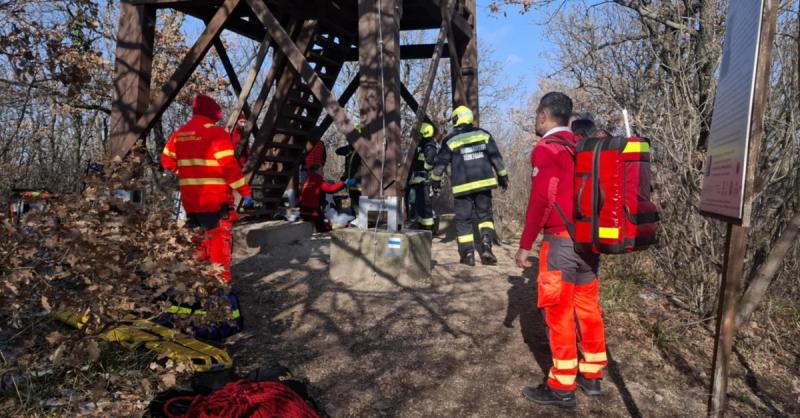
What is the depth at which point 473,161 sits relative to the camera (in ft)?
21.4

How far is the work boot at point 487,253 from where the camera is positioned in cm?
660

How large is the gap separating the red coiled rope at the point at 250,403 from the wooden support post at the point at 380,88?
3.31 meters

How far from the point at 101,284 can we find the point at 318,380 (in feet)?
4.69

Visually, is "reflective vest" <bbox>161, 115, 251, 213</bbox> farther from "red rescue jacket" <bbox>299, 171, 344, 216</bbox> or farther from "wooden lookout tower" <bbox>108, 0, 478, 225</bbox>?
"red rescue jacket" <bbox>299, 171, 344, 216</bbox>

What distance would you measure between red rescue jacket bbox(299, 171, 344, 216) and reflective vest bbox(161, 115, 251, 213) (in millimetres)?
4198

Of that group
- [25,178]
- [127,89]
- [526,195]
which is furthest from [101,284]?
[526,195]

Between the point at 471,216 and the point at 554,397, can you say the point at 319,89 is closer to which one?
the point at 471,216

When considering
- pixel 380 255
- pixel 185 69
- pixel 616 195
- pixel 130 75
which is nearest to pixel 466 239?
pixel 380 255

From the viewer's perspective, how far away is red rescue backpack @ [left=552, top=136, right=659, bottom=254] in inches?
114

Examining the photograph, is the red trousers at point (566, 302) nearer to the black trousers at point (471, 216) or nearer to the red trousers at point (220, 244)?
the red trousers at point (220, 244)

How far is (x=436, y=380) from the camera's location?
3.49m

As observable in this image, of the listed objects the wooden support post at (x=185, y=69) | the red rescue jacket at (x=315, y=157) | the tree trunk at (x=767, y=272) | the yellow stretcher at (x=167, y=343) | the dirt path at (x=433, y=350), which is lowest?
the dirt path at (x=433, y=350)

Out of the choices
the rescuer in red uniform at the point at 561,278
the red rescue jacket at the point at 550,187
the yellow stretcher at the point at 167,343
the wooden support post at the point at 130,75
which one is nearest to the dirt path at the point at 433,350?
the rescuer in red uniform at the point at 561,278

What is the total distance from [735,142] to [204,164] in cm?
386
